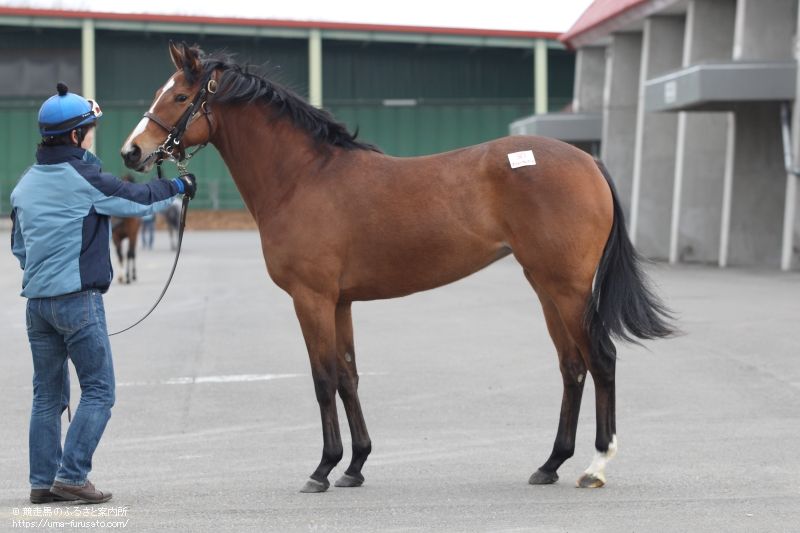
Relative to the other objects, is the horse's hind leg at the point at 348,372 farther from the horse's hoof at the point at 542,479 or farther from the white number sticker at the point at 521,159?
the white number sticker at the point at 521,159

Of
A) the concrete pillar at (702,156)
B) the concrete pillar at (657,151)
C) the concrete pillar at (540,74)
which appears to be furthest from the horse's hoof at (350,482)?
the concrete pillar at (540,74)

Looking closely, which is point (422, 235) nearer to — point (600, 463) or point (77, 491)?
point (600, 463)

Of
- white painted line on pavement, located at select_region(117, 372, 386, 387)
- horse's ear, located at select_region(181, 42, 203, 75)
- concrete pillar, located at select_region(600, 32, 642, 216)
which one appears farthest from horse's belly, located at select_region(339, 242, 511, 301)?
concrete pillar, located at select_region(600, 32, 642, 216)

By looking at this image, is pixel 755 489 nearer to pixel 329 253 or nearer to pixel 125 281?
pixel 329 253

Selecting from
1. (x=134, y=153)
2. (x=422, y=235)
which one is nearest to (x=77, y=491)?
(x=134, y=153)

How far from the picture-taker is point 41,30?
5009 centimetres

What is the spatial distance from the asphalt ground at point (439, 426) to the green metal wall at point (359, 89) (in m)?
38.6

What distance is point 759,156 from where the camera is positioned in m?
22.3

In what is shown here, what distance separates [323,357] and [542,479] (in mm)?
1455

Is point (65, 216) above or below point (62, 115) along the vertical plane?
below

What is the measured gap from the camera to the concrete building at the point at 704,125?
20.0m

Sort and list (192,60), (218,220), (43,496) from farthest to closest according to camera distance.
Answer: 1. (218,220)
2. (192,60)
3. (43,496)

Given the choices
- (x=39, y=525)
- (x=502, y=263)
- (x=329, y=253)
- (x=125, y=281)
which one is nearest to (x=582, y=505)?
(x=329, y=253)

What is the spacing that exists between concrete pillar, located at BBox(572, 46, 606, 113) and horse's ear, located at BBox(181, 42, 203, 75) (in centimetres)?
2846
